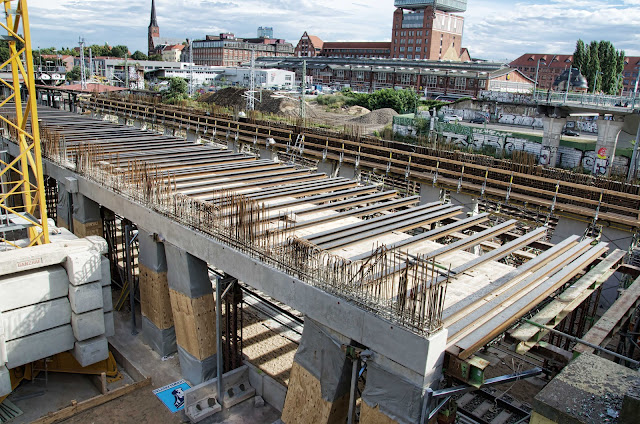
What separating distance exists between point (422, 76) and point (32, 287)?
7708cm

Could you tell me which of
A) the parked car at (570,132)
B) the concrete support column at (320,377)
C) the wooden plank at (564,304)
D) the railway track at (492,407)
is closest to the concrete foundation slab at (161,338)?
the concrete support column at (320,377)

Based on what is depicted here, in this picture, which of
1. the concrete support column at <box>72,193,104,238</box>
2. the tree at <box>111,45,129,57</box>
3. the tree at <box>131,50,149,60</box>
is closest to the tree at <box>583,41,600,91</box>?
the concrete support column at <box>72,193,104,238</box>

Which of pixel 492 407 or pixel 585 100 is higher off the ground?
pixel 585 100

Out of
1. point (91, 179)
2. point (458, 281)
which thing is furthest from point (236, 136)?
point (458, 281)

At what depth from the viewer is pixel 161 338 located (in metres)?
14.5

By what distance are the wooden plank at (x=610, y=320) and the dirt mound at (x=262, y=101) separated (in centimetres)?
5523

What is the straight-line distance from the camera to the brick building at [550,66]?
357 ft

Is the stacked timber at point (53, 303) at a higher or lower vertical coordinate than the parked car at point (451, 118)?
lower

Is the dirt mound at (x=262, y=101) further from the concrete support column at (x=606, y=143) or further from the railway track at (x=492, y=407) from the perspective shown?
the railway track at (x=492, y=407)

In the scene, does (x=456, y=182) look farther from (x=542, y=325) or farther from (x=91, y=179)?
(x=91, y=179)

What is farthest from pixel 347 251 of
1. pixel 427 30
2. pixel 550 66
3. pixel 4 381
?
pixel 550 66

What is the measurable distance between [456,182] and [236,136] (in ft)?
50.0

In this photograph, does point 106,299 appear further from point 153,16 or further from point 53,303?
point 153,16

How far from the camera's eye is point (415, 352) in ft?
24.6
